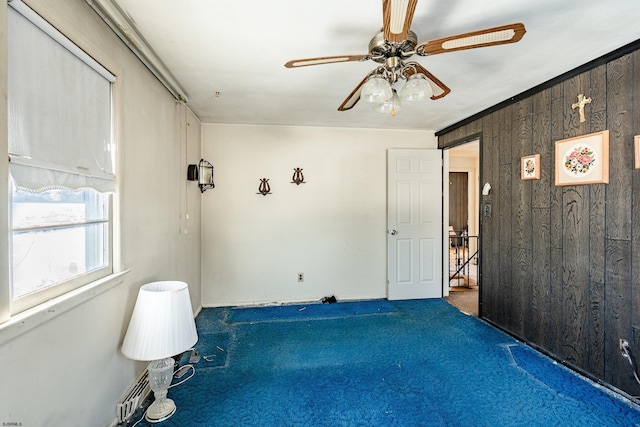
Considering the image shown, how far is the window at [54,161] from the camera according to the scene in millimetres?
1032

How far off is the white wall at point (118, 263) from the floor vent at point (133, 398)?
47 mm

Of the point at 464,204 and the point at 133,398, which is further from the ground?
the point at 464,204

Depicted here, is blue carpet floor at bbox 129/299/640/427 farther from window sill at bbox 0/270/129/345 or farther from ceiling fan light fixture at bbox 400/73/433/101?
ceiling fan light fixture at bbox 400/73/433/101

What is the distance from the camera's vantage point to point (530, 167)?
2.57 m

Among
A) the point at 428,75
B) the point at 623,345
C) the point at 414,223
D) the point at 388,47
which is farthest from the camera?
the point at 414,223

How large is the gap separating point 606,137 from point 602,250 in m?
0.81

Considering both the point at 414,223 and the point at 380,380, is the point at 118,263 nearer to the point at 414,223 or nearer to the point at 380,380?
the point at 380,380

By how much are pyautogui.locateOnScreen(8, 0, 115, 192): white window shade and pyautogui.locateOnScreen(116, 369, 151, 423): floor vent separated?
1.30 metres

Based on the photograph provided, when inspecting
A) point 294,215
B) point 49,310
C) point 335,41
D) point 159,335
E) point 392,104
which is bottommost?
point 159,335

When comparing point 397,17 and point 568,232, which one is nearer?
point 397,17

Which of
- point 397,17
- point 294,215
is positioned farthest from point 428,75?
point 294,215

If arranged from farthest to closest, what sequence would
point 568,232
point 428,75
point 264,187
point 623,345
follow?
point 264,187 < point 568,232 < point 623,345 < point 428,75

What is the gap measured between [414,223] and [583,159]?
2.01 m

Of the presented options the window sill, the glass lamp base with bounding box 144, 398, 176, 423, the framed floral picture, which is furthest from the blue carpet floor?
the framed floral picture
